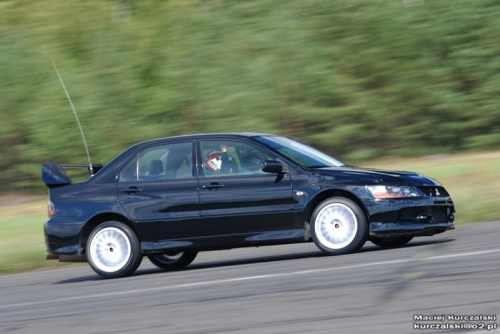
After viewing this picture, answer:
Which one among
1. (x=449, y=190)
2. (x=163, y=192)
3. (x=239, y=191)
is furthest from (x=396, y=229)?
(x=449, y=190)

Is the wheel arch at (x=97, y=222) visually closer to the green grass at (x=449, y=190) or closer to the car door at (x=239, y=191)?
the car door at (x=239, y=191)

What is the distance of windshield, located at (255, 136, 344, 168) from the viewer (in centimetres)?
1091

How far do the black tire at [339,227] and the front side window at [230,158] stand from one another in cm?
90

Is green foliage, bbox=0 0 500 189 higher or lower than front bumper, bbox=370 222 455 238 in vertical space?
higher

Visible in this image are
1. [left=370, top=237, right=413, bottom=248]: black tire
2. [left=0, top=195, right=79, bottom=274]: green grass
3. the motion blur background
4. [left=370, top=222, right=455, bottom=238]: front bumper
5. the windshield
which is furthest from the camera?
the motion blur background

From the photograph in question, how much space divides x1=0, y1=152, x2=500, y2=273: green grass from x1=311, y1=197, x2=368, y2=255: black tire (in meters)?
3.80

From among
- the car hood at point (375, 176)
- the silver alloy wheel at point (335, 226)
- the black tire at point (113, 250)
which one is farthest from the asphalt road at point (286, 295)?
the car hood at point (375, 176)

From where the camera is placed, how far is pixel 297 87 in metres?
23.2

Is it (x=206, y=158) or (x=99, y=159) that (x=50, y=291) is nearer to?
(x=206, y=158)

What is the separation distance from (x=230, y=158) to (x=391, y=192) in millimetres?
1900

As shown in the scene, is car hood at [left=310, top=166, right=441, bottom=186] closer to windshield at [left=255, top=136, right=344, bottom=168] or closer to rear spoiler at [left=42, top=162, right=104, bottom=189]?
windshield at [left=255, top=136, right=344, bottom=168]

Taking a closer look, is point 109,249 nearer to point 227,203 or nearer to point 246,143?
point 227,203

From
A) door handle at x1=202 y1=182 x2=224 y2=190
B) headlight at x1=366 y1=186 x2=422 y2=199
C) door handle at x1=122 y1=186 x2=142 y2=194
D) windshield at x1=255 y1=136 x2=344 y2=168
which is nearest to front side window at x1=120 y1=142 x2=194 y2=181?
door handle at x1=122 y1=186 x2=142 y2=194

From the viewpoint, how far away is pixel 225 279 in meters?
9.48
